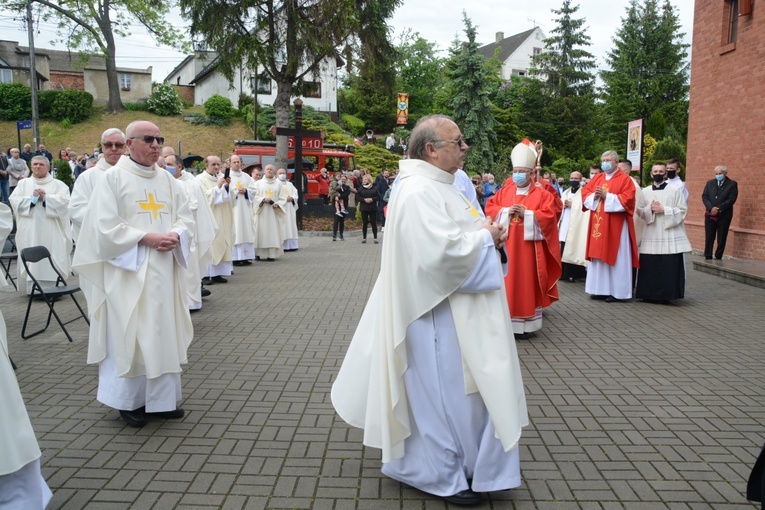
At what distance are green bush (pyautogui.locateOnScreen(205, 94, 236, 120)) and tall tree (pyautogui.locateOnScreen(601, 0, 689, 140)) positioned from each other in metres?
28.1

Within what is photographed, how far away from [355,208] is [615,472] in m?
20.8

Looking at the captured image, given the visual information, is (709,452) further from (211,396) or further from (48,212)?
(48,212)

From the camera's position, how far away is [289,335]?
7.43m

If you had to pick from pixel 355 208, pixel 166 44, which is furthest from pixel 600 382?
pixel 166 44

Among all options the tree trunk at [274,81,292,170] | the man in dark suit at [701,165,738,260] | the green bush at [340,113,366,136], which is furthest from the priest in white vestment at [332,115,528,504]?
the green bush at [340,113,366,136]

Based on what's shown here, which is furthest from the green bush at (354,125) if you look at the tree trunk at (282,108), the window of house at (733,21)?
the window of house at (733,21)

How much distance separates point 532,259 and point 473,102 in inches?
1242

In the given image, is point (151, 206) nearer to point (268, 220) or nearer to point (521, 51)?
point (268, 220)

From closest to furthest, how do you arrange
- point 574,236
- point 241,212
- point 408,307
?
1. point 408,307
2. point 574,236
3. point 241,212

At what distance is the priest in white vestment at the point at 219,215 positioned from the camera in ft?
37.5

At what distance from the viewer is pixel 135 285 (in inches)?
179

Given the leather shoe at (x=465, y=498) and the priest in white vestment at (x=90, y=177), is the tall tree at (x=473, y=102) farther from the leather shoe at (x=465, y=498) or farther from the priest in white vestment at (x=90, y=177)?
the leather shoe at (x=465, y=498)

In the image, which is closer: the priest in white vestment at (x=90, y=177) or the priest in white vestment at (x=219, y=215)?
the priest in white vestment at (x=90, y=177)

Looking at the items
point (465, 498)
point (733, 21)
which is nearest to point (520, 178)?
point (465, 498)
